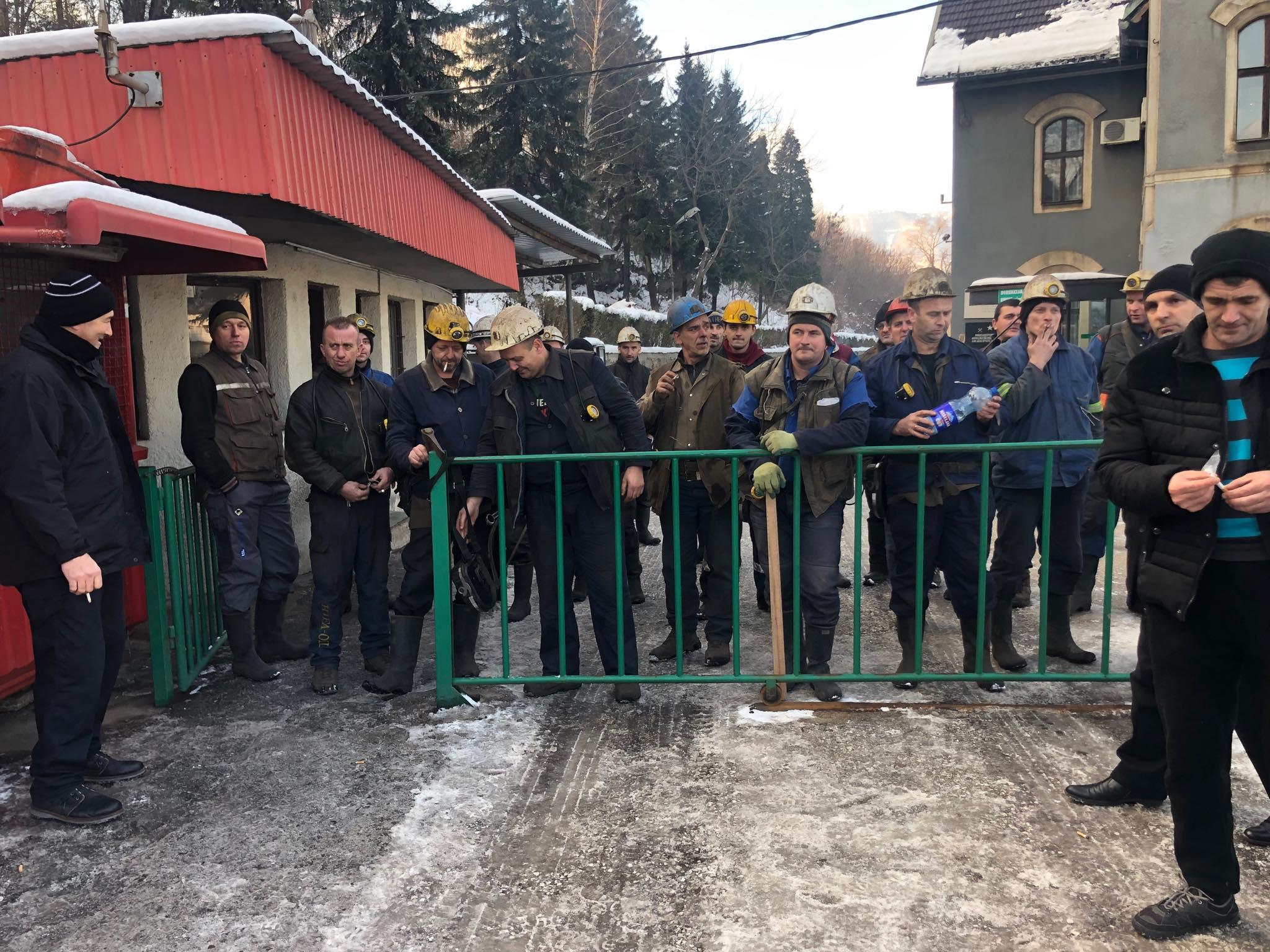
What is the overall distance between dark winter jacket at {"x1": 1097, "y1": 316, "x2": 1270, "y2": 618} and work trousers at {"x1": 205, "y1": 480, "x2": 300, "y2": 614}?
3.97 meters

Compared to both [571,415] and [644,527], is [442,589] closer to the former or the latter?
[571,415]

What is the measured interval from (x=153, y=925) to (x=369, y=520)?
246cm

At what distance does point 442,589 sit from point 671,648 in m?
Result: 1.41

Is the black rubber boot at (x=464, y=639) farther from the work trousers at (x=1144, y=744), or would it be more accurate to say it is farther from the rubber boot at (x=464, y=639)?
the work trousers at (x=1144, y=744)

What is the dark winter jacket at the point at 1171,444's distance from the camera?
2502 millimetres

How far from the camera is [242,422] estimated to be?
16.3 feet

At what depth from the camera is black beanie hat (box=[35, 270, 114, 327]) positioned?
3449 mm

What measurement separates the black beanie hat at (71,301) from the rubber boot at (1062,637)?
4609 millimetres

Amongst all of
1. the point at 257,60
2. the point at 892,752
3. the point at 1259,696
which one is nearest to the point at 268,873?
the point at 892,752

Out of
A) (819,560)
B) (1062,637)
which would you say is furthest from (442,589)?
(1062,637)

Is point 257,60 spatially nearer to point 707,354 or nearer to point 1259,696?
point 707,354

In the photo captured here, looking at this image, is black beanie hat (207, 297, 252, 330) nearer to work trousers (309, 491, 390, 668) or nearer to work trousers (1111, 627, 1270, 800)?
work trousers (309, 491, 390, 668)

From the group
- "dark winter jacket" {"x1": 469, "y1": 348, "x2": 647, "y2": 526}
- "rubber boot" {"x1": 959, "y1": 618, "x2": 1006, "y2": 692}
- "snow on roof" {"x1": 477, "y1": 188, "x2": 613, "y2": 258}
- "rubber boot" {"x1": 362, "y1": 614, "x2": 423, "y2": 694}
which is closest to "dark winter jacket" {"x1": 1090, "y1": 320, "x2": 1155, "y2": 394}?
"rubber boot" {"x1": 959, "y1": 618, "x2": 1006, "y2": 692}

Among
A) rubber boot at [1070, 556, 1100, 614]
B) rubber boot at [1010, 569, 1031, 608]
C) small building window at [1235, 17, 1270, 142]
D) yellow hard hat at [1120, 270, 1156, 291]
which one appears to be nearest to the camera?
rubber boot at [1070, 556, 1100, 614]
